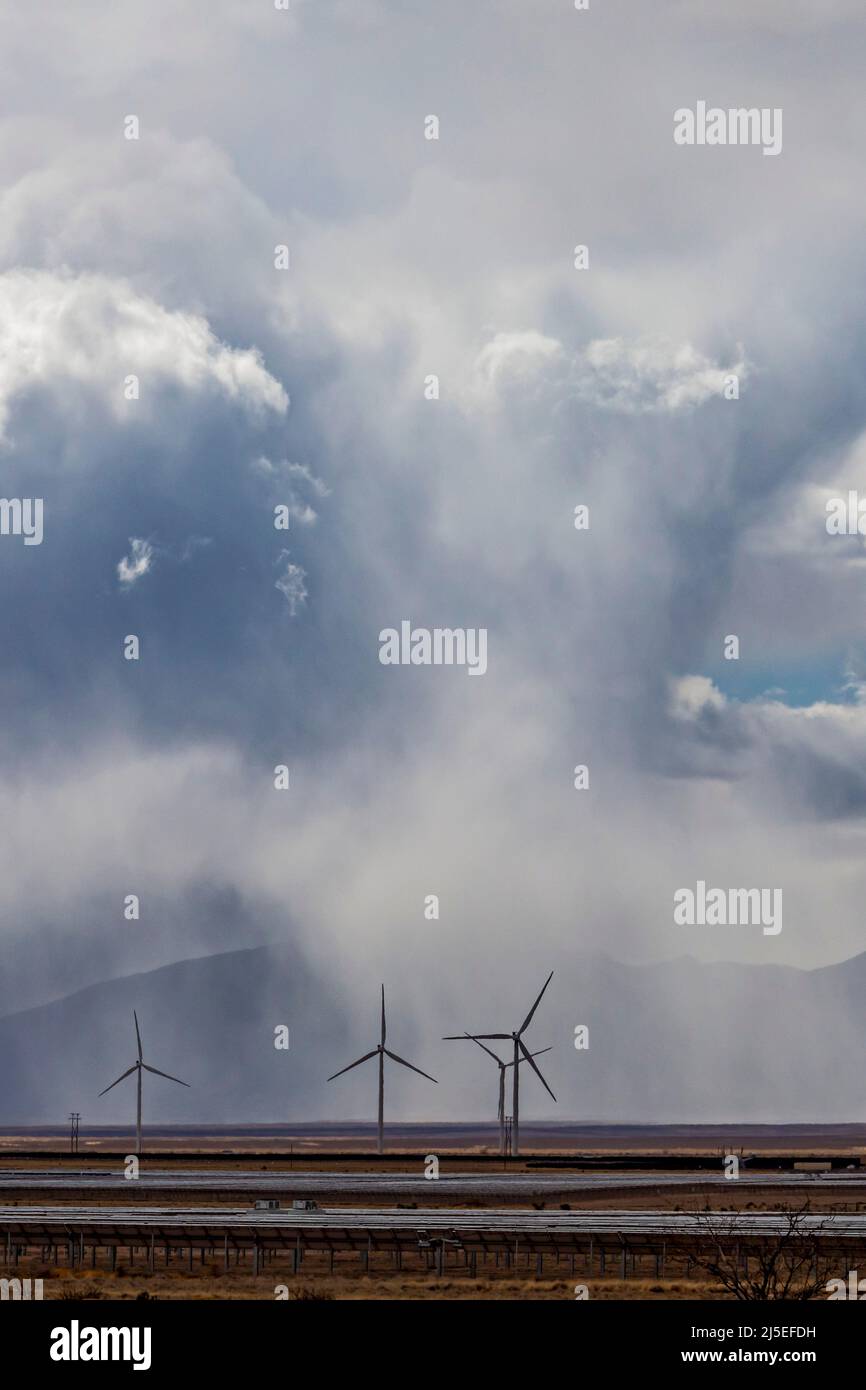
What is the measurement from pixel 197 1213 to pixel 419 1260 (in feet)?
82.0

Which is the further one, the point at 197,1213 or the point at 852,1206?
the point at 852,1206

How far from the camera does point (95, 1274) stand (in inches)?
2635

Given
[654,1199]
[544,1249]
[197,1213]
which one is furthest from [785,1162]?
[544,1249]

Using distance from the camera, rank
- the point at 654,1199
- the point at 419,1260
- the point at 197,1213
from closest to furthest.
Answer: the point at 419,1260, the point at 197,1213, the point at 654,1199
